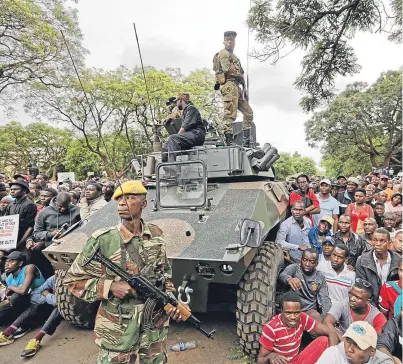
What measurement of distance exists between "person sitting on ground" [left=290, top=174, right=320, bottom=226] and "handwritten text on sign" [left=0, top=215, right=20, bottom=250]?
4235 mm

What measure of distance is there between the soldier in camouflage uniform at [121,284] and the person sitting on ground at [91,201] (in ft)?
9.06

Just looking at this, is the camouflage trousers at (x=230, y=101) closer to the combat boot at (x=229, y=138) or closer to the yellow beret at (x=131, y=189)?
the combat boot at (x=229, y=138)

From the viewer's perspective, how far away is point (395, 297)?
133 inches

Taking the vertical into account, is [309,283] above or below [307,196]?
below

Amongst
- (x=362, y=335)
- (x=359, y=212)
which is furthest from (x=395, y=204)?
(x=362, y=335)

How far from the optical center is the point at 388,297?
3.43 meters

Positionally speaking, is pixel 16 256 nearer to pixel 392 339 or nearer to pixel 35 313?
pixel 35 313

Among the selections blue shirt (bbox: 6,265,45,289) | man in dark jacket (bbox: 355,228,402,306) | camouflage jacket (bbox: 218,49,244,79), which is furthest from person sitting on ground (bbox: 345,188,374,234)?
blue shirt (bbox: 6,265,45,289)

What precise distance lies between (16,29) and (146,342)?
13.6 meters

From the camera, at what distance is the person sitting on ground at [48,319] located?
155 inches

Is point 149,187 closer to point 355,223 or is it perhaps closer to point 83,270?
point 83,270

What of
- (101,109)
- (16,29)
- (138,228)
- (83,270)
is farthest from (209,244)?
(101,109)

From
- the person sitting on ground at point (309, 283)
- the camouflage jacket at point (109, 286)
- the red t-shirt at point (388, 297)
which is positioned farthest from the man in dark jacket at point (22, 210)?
the red t-shirt at point (388, 297)

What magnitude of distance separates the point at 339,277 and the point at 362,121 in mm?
23481
